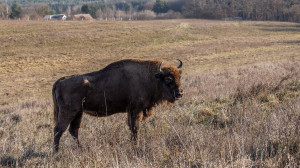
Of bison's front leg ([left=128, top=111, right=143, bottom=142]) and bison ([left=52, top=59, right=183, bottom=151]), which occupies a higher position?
bison ([left=52, top=59, right=183, bottom=151])

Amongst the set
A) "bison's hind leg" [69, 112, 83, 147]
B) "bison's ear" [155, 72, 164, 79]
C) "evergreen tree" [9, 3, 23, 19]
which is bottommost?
"bison's hind leg" [69, 112, 83, 147]

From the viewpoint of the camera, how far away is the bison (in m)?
6.31

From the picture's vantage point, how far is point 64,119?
6332 millimetres

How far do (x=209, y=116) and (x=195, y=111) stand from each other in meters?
0.51

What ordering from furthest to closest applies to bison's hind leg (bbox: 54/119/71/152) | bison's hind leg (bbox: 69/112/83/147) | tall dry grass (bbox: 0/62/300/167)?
1. bison's hind leg (bbox: 69/112/83/147)
2. bison's hind leg (bbox: 54/119/71/152)
3. tall dry grass (bbox: 0/62/300/167)

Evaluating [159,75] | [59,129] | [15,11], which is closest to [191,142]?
[159,75]

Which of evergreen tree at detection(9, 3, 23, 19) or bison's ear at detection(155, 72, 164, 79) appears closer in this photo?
bison's ear at detection(155, 72, 164, 79)

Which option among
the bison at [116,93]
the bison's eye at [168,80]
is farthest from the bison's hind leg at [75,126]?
the bison's eye at [168,80]

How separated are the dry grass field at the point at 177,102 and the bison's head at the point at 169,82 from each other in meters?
0.54

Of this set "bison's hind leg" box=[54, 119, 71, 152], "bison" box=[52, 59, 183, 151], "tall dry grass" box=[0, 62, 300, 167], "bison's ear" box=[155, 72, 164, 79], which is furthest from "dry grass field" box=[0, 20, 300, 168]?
"bison's ear" box=[155, 72, 164, 79]

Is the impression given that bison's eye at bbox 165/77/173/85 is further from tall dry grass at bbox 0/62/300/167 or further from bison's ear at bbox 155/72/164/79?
tall dry grass at bbox 0/62/300/167

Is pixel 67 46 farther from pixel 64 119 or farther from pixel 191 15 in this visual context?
pixel 191 15

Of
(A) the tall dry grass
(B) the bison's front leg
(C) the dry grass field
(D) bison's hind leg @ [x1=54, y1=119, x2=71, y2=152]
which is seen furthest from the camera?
(B) the bison's front leg

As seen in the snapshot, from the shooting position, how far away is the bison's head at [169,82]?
21.1ft
